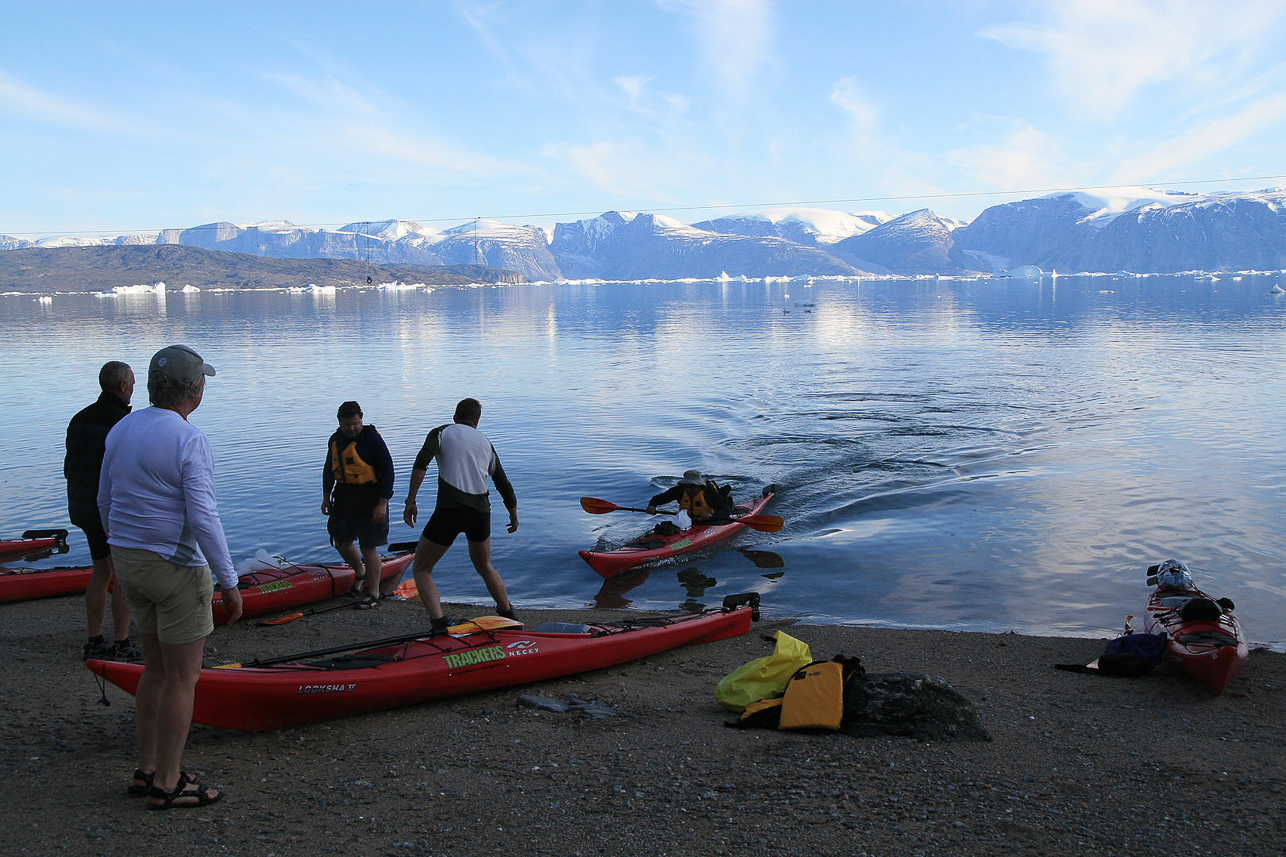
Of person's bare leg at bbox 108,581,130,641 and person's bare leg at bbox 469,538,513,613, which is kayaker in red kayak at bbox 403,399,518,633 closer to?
person's bare leg at bbox 469,538,513,613

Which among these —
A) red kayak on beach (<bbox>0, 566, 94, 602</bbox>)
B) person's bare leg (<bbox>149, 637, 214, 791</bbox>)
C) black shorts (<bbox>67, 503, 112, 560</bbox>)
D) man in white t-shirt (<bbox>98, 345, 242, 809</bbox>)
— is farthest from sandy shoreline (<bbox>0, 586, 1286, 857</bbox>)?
red kayak on beach (<bbox>0, 566, 94, 602</bbox>)

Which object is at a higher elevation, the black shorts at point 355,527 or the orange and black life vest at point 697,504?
the black shorts at point 355,527

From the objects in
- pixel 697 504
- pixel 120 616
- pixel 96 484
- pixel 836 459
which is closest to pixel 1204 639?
pixel 697 504

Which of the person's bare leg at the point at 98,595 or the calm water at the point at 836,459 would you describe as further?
the calm water at the point at 836,459

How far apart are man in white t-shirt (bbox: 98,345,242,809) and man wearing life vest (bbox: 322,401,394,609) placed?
165 inches

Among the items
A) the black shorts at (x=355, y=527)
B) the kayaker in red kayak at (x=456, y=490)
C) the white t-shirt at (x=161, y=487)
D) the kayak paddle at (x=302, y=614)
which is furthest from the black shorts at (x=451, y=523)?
the white t-shirt at (x=161, y=487)

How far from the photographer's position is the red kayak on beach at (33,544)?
10625 millimetres

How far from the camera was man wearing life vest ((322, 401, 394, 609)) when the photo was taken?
27.5 ft

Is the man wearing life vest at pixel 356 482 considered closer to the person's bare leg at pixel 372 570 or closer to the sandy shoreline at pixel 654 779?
the person's bare leg at pixel 372 570

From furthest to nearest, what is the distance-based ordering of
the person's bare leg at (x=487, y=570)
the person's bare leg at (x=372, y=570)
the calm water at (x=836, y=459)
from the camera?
the calm water at (x=836, y=459) < the person's bare leg at (x=372, y=570) < the person's bare leg at (x=487, y=570)

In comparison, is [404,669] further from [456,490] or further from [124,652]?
[124,652]

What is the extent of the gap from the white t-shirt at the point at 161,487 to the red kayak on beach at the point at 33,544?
8287mm

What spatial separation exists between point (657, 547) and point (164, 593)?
8423 mm

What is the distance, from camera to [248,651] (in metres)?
7.71
